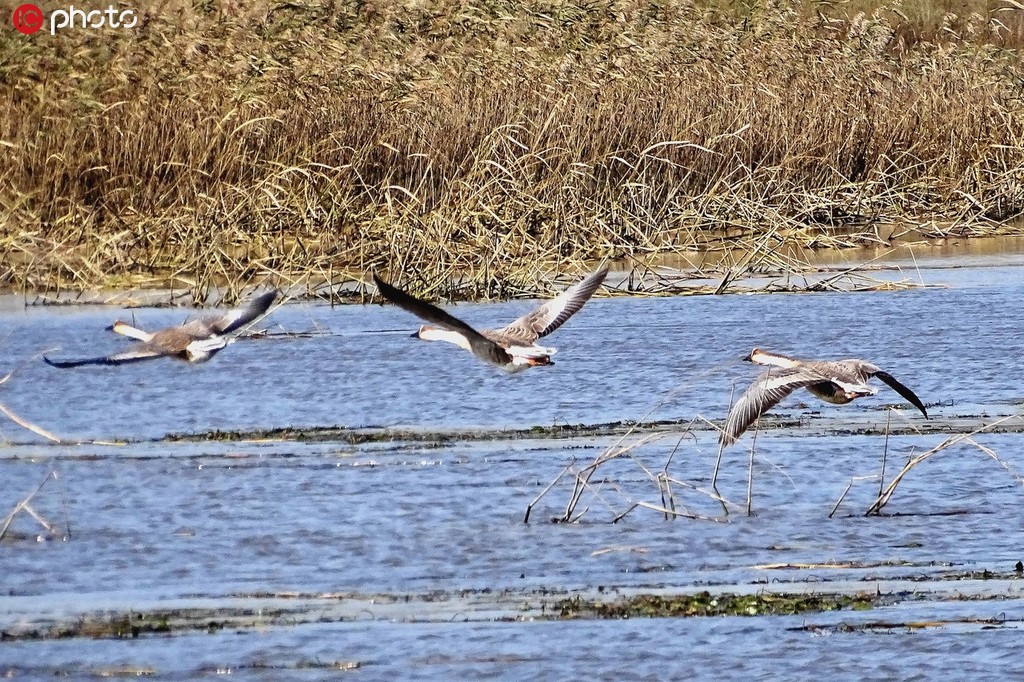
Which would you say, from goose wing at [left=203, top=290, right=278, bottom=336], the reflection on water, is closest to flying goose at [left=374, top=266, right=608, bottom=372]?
the reflection on water

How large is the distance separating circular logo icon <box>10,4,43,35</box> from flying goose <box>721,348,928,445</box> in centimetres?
1012

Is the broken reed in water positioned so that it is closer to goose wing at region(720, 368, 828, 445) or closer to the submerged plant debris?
goose wing at region(720, 368, 828, 445)

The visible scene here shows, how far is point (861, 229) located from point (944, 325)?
13.8 ft

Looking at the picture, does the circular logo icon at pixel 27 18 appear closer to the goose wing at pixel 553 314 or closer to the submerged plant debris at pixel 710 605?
the goose wing at pixel 553 314

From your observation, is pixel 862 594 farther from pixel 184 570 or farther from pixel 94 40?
pixel 94 40

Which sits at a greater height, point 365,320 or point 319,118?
point 319,118

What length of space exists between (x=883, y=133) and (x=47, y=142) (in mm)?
6903

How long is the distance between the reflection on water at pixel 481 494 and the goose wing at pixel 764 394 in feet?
1.19

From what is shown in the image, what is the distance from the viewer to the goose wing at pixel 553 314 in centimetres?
826

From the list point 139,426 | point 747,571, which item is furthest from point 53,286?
point 747,571

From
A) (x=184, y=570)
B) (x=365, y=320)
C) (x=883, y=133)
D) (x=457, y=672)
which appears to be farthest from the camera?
(x=883, y=133)

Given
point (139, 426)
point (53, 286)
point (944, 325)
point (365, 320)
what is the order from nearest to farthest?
1. point (139, 426)
2. point (944, 325)
3. point (365, 320)
4. point (53, 286)

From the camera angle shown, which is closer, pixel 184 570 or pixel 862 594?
pixel 862 594

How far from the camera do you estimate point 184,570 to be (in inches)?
241
